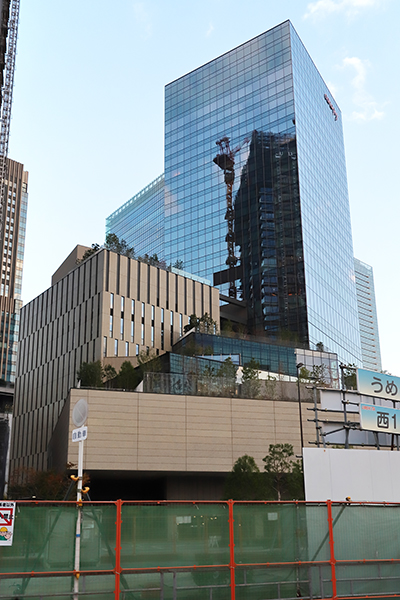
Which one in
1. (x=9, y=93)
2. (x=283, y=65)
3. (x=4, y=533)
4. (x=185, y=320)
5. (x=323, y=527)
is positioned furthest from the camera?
(x=283, y=65)

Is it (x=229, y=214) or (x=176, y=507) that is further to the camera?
(x=229, y=214)

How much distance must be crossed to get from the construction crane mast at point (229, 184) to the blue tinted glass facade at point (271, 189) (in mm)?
1068

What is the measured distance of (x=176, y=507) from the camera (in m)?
13.5

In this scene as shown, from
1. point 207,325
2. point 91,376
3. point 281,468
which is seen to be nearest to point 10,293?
point 207,325

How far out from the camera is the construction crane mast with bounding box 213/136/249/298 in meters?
111

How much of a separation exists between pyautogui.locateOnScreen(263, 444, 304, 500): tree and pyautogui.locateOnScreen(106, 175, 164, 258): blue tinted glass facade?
86.1 metres

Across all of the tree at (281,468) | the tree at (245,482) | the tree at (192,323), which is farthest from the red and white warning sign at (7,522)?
the tree at (192,323)

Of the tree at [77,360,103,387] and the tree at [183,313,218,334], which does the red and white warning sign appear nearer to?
the tree at [77,360,103,387]

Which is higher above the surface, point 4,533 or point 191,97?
point 191,97

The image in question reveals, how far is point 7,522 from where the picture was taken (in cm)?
1222

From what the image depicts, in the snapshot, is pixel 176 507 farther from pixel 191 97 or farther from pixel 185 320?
pixel 191 97

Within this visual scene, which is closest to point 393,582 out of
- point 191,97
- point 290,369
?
point 290,369

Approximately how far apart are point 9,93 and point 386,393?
7061 centimetres

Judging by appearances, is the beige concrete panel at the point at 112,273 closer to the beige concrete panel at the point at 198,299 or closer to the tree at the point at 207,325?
the tree at the point at 207,325
